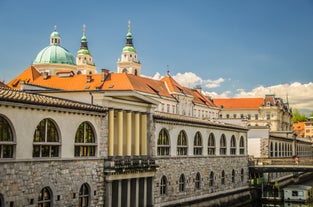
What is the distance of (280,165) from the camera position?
5128cm

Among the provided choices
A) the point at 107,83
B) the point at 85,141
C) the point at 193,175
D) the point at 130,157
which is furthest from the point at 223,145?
the point at 107,83

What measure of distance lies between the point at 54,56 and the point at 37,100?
83251 millimetres

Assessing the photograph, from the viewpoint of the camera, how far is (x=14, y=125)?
2264cm

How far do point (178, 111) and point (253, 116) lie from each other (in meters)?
46.5

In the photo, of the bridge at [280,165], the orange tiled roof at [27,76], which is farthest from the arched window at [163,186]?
the orange tiled roof at [27,76]

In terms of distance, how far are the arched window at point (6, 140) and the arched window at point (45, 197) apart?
9.63 ft

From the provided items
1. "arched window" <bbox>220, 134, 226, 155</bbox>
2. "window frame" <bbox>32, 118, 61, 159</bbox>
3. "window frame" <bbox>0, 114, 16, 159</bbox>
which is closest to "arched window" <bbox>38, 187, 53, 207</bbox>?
"window frame" <bbox>32, 118, 61, 159</bbox>

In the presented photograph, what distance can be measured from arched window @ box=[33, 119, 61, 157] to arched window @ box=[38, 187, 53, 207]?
1.81 m

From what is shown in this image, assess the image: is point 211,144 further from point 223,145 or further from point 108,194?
point 108,194

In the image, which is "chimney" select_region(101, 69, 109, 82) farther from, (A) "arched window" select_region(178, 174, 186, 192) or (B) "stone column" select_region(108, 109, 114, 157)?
(B) "stone column" select_region(108, 109, 114, 157)

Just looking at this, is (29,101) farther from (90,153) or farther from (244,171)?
(244,171)

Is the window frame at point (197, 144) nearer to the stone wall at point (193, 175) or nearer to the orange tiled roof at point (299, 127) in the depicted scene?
the stone wall at point (193, 175)

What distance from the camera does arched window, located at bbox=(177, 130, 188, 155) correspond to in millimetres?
39094

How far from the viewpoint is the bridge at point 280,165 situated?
48656mm
